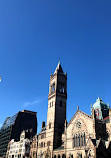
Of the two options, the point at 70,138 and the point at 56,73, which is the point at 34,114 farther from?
the point at 70,138

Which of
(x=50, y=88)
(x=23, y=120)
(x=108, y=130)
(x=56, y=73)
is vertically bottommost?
(x=108, y=130)

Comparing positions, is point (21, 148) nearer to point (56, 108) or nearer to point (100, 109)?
point (56, 108)

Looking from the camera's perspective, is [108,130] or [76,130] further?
[76,130]

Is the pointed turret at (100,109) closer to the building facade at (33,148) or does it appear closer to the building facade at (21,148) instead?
the building facade at (33,148)

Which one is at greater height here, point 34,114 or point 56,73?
point 56,73

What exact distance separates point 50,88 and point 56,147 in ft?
89.0

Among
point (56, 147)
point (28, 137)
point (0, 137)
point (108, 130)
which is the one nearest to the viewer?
point (108, 130)

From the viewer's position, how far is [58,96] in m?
71.1

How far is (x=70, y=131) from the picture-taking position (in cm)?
5725

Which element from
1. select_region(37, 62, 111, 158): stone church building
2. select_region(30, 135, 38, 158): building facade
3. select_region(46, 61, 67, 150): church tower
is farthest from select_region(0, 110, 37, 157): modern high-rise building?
select_region(46, 61, 67, 150): church tower

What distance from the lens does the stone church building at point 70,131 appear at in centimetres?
4353

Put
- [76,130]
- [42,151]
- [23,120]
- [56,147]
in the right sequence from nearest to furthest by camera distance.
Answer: [76,130]
[56,147]
[42,151]
[23,120]

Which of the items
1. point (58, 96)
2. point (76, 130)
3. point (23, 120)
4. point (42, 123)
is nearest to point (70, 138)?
point (76, 130)

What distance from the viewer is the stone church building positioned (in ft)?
143
